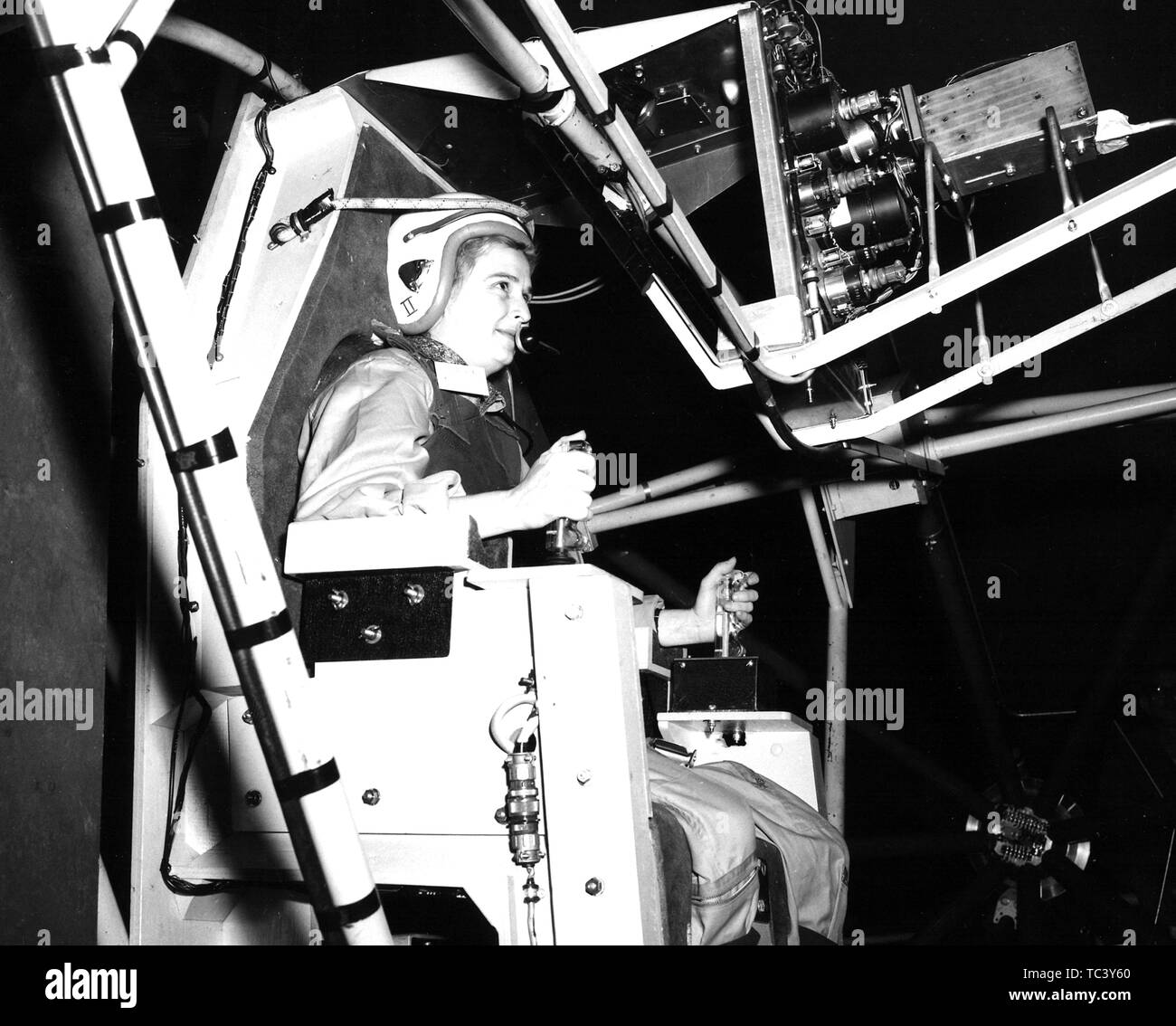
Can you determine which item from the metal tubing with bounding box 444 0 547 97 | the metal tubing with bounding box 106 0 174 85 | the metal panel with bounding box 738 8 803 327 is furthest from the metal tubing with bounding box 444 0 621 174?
the metal panel with bounding box 738 8 803 327

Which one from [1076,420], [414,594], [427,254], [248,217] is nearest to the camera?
[414,594]

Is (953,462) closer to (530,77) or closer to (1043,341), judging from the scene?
(1043,341)

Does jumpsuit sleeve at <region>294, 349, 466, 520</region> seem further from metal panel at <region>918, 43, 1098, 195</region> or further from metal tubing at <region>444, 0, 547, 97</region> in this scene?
metal panel at <region>918, 43, 1098, 195</region>

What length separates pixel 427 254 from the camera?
2088 millimetres

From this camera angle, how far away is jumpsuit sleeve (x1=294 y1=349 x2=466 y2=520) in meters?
1.55

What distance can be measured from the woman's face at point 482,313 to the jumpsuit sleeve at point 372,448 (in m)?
0.28

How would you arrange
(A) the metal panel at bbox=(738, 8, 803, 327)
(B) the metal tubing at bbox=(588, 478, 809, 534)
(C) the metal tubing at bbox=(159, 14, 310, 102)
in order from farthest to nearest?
(B) the metal tubing at bbox=(588, 478, 809, 534), (A) the metal panel at bbox=(738, 8, 803, 327), (C) the metal tubing at bbox=(159, 14, 310, 102)

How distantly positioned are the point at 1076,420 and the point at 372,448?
6.95 feet

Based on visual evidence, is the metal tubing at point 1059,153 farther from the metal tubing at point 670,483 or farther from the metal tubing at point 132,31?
the metal tubing at point 132,31

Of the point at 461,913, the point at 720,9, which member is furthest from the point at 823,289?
the point at 461,913

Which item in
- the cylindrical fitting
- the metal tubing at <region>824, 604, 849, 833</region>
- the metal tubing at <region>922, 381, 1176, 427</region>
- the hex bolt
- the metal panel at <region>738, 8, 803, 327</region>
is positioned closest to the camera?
the hex bolt

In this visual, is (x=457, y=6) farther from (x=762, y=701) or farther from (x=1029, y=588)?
(x=1029, y=588)

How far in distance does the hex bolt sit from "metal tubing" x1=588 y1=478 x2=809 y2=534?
1771 millimetres

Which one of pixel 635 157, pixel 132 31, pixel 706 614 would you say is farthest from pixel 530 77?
pixel 706 614
